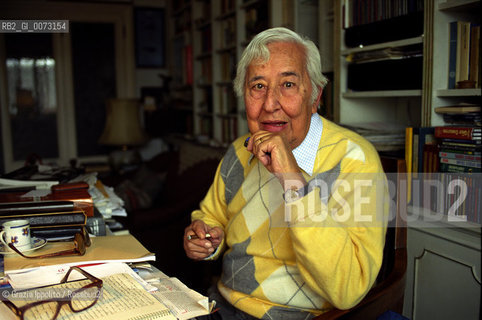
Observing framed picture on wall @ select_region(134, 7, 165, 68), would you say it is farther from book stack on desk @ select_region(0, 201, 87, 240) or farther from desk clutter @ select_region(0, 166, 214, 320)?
book stack on desk @ select_region(0, 201, 87, 240)

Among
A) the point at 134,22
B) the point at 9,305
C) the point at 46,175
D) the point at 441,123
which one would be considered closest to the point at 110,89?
the point at 134,22

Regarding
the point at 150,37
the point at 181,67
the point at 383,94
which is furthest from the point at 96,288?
the point at 150,37

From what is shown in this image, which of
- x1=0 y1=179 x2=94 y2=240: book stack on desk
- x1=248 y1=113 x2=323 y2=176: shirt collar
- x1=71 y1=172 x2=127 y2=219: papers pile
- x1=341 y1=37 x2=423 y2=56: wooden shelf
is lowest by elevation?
x1=71 y1=172 x2=127 y2=219: papers pile

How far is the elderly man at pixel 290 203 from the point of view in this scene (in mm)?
953

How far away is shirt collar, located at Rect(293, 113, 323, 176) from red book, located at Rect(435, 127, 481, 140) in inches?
20.6

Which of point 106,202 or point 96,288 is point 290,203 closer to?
point 96,288

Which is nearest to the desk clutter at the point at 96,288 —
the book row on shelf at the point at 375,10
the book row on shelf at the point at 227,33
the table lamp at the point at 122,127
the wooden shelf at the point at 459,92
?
the wooden shelf at the point at 459,92

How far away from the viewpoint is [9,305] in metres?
0.75

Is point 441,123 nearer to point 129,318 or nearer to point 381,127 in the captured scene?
point 381,127

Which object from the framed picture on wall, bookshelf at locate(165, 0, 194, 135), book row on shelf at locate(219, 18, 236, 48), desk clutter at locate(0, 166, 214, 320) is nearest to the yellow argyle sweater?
desk clutter at locate(0, 166, 214, 320)

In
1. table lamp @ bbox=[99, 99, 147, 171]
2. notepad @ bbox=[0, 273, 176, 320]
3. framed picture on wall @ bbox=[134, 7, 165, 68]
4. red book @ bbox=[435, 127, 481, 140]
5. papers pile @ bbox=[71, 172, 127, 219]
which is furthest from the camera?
framed picture on wall @ bbox=[134, 7, 165, 68]

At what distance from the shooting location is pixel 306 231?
913 mm

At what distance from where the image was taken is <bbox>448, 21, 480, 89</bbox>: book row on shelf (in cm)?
146

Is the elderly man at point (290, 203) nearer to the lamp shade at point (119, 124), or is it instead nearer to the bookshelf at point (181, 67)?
the lamp shade at point (119, 124)
